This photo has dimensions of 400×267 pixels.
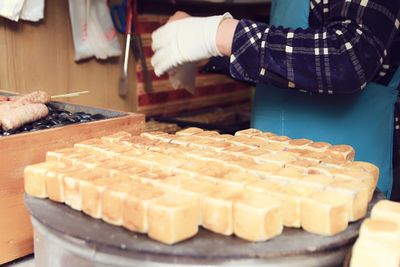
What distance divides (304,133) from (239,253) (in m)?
0.94

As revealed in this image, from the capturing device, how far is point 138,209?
0.71 m

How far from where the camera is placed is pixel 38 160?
1.11m

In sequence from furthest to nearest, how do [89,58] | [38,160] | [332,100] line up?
[89,58] → [332,100] → [38,160]

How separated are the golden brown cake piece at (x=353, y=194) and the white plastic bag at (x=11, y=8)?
136cm

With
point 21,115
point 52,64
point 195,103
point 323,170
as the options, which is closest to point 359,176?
point 323,170

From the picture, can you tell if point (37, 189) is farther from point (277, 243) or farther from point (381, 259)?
point (381, 259)

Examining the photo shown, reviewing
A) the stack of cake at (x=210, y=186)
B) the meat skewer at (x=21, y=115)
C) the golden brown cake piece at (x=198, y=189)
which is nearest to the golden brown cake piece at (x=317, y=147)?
the stack of cake at (x=210, y=186)

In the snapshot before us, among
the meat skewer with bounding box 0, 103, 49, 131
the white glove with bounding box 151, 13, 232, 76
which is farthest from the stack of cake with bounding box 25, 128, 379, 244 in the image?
the white glove with bounding box 151, 13, 232, 76

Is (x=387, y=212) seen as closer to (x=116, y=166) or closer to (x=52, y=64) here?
(x=116, y=166)

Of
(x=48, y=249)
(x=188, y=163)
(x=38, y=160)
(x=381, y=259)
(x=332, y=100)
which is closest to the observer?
(x=381, y=259)

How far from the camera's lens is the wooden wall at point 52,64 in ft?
6.00

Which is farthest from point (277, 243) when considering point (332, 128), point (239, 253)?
point (332, 128)

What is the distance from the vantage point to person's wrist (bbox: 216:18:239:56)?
4.11 feet

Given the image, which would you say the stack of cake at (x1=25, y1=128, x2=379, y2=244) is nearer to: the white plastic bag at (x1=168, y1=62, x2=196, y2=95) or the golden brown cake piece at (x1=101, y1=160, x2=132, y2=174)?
the golden brown cake piece at (x1=101, y1=160, x2=132, y2=174)
